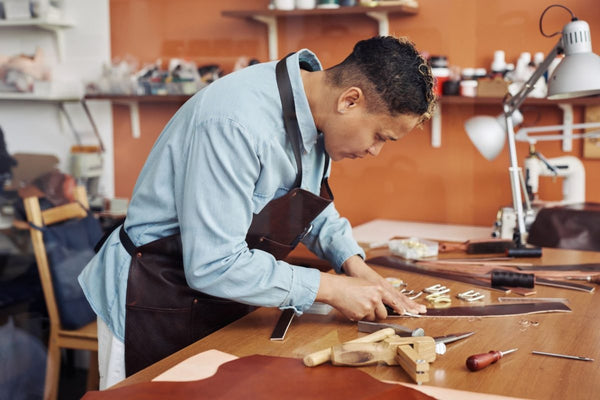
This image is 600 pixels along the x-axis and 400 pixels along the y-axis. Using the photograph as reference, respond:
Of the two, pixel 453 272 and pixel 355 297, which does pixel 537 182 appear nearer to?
pixel 453 272

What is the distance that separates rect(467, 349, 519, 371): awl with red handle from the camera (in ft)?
3.91

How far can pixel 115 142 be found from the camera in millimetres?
2861

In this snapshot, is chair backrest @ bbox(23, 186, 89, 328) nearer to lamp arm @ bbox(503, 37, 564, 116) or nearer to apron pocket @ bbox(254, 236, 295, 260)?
apron pocket @ bbox(254, 236, 295, 260)

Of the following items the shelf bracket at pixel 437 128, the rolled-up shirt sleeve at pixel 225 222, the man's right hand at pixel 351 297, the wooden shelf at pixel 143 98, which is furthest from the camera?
the shelf bracket at pixel 437 128

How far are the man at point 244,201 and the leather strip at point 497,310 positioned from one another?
8 centimetres

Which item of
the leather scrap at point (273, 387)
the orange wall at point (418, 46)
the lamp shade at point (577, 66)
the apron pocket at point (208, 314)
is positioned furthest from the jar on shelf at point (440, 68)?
the leather scrap at point (273, 387)

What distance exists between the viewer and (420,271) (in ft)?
6.36

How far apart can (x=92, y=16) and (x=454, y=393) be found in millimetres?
2279

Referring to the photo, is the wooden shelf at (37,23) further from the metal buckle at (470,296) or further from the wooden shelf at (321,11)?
the metal buckle at (470,296)

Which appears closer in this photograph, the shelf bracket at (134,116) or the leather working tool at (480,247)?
the leather working tool at (480,247)

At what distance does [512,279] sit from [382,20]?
1.41 metres

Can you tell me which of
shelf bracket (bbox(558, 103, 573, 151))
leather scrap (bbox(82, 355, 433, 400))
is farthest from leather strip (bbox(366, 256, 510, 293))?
shelf bracket (bbox(558, 103, 573, 151))

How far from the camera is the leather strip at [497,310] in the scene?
1532 millimetres

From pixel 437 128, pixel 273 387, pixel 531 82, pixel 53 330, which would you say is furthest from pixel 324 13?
pixel 273 387
